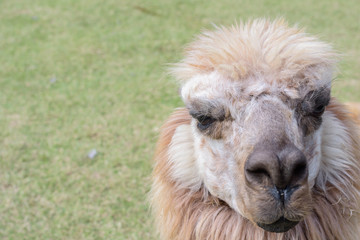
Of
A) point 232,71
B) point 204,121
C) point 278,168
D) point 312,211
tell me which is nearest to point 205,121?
point 204,121

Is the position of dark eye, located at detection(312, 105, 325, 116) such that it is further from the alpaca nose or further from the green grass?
the green grass

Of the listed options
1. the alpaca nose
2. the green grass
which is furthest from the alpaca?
the green grass

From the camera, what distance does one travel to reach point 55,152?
4.29 metres

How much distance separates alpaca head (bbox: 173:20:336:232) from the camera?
1690 millimetres

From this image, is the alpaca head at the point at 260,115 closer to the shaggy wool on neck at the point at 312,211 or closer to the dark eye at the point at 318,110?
the dark eye at the point at 318,110

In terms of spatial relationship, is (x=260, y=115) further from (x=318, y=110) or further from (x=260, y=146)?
(x=318, y=110)

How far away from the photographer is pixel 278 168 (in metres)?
1.63

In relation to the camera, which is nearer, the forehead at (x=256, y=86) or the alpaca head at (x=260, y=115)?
the alpaca head at (x=260, y=115)

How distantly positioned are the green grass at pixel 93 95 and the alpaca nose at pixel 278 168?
0.99 m

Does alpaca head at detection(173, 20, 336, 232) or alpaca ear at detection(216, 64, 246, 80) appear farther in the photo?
alpaca ear at detection(216, 64, 246, 80)

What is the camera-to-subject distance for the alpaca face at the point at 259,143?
5.51ft

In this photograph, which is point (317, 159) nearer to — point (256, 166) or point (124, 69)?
point (256, 166)

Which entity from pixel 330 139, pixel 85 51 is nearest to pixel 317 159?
pixel 330 139

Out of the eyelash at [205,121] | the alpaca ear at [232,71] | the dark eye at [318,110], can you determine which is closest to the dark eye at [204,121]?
the eyelash at [205,121]
